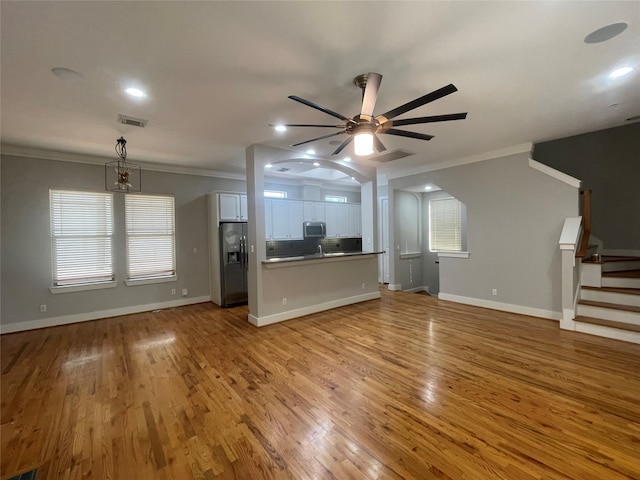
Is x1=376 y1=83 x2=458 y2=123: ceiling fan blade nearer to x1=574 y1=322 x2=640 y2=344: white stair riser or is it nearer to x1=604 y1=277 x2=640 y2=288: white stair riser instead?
x1=574 y1=322 x2=640 y2=344: white stair riser

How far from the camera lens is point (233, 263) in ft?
18.7

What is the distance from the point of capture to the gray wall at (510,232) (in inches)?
174

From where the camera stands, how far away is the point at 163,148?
455cm

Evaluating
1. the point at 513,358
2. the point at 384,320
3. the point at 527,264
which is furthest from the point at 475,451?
the point at 527,264

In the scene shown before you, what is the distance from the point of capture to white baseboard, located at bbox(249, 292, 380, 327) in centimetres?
440

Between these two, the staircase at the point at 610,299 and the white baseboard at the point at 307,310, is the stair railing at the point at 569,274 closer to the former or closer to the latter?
the staircase at the point at 610,299

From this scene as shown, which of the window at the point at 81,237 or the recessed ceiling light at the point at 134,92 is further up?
the recessed ceiling light at the point at 134,92

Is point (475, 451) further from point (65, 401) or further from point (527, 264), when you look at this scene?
point (527, 264)

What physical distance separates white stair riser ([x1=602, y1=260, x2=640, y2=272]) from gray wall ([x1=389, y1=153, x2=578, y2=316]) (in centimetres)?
77

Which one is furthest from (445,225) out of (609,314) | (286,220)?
(286,220)

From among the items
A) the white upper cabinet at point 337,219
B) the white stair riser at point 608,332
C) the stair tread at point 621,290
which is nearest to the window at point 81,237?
the white upper cabinet at point 337,219

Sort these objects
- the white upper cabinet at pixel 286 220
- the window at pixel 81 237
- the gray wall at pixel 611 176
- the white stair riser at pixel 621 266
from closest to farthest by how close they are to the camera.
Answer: the white stair riser at pixel 621 266
the gray wall at pixel 611 176
the window at pixel 81 237
the white upper cabinet at pixel 286 220

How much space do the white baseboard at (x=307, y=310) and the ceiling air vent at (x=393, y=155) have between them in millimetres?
2821

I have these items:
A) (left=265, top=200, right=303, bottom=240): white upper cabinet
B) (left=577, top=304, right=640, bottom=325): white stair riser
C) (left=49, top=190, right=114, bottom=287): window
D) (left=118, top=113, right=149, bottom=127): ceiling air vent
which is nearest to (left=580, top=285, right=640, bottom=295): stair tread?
(left=577, top=304, right=640, bottom=325): white stair riser
